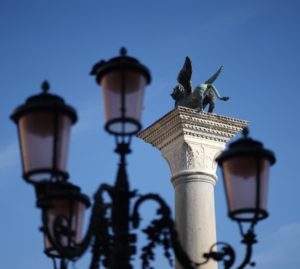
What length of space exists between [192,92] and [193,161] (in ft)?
6.11

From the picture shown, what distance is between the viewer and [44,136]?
4.54 m

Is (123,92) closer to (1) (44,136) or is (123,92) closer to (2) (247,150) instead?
(1) (44,136)

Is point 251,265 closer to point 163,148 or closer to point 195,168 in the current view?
point 195,168

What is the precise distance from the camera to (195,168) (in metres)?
12.3

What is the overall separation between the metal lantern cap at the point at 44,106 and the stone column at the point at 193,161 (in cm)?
699

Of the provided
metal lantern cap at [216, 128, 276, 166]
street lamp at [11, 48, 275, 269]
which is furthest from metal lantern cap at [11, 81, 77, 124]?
metal lantern cap at [216, 128, 276, 166]

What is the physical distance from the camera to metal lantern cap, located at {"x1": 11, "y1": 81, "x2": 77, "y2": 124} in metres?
4.59

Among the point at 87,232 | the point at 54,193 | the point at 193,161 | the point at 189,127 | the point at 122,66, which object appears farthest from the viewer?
the point at 189,127

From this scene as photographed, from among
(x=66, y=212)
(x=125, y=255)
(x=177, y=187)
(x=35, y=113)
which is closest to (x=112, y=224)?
(x=125, y=255)

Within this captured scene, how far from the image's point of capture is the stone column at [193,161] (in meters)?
11.7

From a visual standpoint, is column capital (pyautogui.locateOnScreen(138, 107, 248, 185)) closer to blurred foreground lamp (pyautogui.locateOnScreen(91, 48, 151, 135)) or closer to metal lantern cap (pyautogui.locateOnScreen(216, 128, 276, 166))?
metal lantern cap (pyautogui.locateOnScreen(216, 128, 276, 166))

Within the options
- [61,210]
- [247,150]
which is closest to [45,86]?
[61,210]

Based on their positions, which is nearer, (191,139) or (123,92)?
(123,92)

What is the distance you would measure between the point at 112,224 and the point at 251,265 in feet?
3.64
